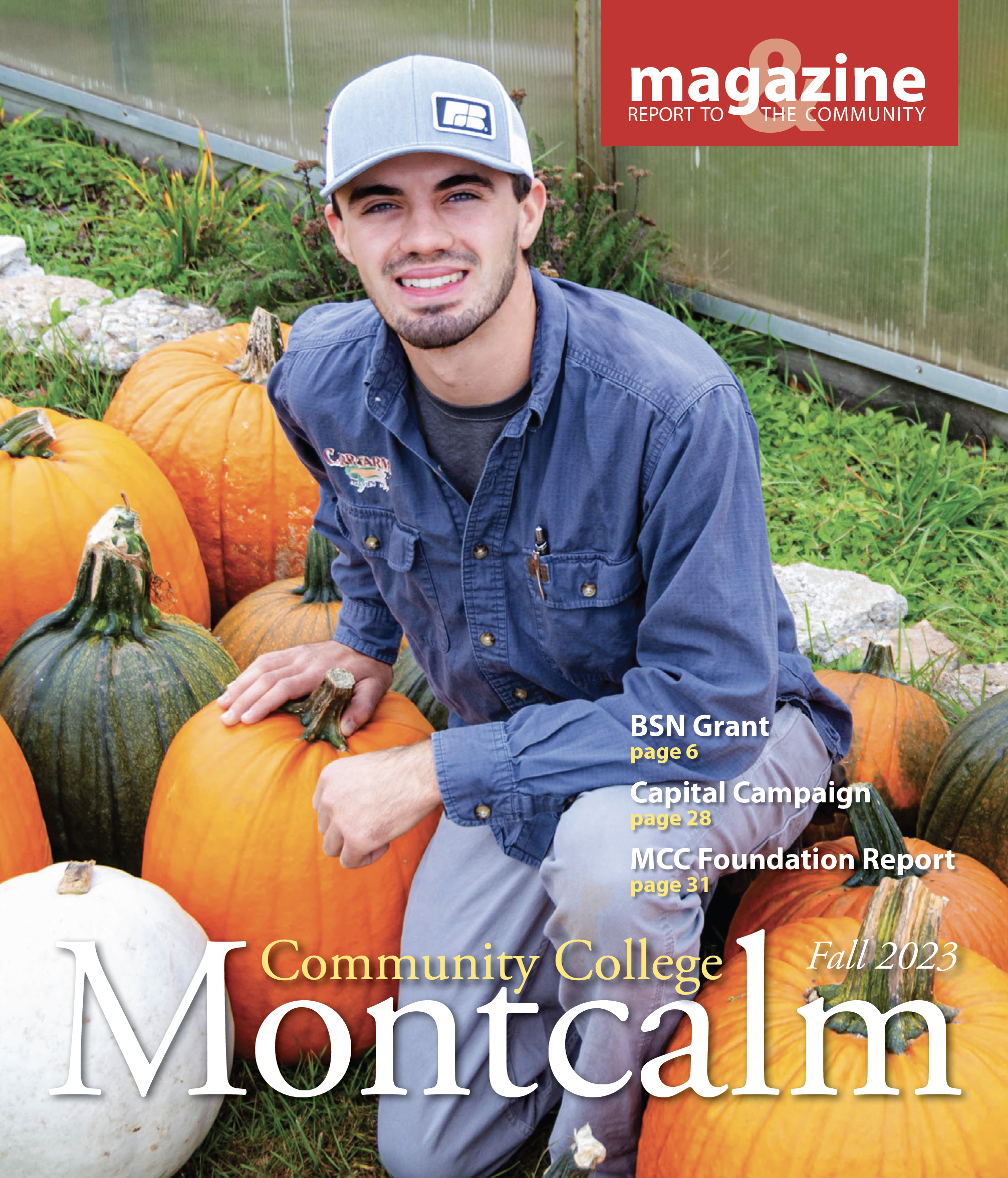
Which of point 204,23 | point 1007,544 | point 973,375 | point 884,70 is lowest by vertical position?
point 1007,544

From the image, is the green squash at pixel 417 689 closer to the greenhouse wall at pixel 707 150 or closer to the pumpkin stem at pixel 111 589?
the pumpkin stem at pixel 111 589

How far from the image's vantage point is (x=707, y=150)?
15.7ft

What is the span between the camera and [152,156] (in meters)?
5.93

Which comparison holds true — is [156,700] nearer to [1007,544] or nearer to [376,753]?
[376,753]

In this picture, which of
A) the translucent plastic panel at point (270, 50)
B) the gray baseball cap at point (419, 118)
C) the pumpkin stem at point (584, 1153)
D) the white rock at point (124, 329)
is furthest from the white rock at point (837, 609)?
the translucent plastic panel at point (270, 50)

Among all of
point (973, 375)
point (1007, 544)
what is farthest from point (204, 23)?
point (1007, 544)

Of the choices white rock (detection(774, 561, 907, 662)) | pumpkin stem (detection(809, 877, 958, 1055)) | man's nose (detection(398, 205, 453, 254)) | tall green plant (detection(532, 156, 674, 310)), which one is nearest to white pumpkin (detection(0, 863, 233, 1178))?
pumpkin stem (detection(809, 877, 958, 1055))

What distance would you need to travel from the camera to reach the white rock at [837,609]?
3338mm

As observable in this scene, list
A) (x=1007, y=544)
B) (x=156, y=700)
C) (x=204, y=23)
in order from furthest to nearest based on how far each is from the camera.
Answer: (x=204, y=23) < (x=1007, y=544) < (x=156, y=700)

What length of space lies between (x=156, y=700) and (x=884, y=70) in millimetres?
3392

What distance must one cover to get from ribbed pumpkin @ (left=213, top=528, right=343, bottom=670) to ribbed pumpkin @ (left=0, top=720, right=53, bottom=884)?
2.24ft

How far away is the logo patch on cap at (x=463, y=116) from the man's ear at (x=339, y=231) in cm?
28

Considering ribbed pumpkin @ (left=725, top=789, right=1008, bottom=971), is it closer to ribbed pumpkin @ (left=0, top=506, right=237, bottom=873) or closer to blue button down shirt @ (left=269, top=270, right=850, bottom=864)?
blue button down shirt @ (left=269, top=270, right=850, bottom=864)

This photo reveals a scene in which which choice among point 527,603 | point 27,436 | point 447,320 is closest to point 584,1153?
point 527,603
